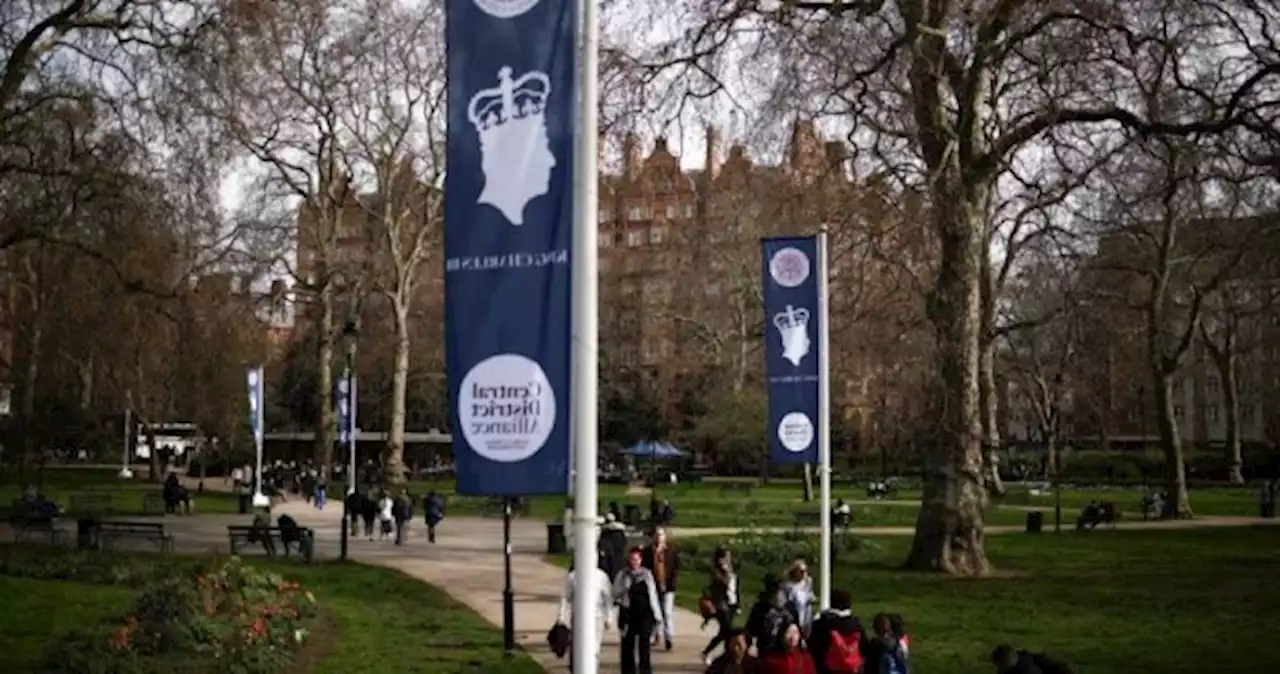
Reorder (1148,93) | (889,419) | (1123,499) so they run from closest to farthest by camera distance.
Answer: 1. (1148,93)
2. (1123,499)
3. (889,419)

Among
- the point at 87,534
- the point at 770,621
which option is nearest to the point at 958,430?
the point at 770,621

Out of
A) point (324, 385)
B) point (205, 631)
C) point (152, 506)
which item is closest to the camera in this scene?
point (205, 631)

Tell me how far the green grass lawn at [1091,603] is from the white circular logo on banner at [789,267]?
4542 millimetres

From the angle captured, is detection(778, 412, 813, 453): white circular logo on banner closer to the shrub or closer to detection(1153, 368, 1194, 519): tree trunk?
the shrub

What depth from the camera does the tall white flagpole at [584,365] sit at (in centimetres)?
696

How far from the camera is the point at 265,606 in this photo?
53.3ft

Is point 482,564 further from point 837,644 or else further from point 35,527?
point 837,644

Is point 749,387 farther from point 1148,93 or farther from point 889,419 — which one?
point 1148,93

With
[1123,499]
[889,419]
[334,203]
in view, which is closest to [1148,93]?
[334,203]

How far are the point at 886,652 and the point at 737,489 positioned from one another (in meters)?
51.4

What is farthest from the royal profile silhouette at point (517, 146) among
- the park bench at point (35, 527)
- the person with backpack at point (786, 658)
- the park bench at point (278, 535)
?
the park bench at point (35, 527)

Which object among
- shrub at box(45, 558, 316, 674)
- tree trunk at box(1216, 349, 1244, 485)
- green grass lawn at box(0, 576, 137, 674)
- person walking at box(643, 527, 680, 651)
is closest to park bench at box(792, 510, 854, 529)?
person walking at box(643, 527, 680, 651)

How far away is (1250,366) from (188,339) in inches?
2820

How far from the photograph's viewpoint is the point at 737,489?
62.6 m
